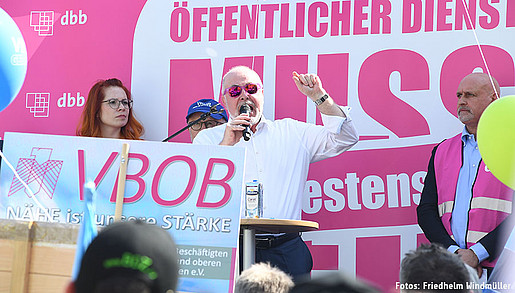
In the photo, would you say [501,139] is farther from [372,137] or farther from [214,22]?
[214,22]

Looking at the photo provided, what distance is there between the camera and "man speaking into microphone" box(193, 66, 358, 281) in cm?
430

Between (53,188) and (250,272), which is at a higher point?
(53,188)

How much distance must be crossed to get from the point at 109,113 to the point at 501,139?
2.92 metres

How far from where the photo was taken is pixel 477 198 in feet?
14.4

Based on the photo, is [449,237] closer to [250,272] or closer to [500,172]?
[500,172]

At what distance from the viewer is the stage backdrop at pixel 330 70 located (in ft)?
16.5

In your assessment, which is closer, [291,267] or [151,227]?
[151,227]

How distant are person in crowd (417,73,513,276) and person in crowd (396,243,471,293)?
2120 millimetres

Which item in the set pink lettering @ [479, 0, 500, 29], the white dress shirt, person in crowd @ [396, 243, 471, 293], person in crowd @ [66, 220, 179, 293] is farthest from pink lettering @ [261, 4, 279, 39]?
person in crowd @ [66, 220, 179, 293]

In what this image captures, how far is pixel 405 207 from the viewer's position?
16.5 feet

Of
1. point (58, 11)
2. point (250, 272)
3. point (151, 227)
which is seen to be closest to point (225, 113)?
point (58, 11)

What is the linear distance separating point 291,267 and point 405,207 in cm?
118

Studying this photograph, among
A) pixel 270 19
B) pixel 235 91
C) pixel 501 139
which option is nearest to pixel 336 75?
pixel 270 19

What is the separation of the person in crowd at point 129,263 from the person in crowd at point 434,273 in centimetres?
88
